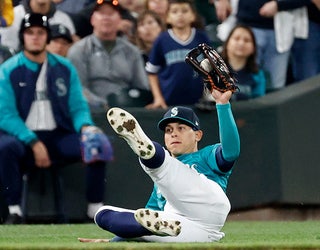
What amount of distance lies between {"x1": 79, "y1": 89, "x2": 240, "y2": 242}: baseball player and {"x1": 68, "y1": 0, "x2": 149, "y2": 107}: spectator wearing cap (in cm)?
460

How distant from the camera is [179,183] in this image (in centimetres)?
855

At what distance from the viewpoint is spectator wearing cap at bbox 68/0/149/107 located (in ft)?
44.3

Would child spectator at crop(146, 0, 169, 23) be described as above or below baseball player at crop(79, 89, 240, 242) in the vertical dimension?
above

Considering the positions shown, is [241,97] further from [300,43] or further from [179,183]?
[179,183]

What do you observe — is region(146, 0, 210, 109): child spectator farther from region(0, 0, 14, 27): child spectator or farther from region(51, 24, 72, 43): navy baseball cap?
region(0, 0, 14, 27): child spectator

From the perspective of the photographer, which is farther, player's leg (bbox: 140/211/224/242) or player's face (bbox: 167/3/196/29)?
player's face (bbox: 167/3/196/29)

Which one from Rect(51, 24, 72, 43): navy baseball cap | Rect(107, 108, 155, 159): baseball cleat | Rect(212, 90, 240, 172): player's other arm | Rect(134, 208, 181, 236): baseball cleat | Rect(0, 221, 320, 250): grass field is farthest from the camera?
Rect(51, 24, 72, 43): navy baseball cap

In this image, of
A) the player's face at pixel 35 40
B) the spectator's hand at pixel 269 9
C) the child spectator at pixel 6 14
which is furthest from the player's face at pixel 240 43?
the child spectator at pixel 6 14

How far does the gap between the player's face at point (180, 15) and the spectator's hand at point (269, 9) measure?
3.41ft

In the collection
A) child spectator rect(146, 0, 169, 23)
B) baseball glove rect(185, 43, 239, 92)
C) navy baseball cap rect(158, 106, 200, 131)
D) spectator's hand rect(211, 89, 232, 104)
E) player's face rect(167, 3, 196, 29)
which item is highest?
child spectator rect(146, 0, 169, 23)

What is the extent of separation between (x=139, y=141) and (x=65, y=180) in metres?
5.14

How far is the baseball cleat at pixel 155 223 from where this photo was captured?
8195 millimetres

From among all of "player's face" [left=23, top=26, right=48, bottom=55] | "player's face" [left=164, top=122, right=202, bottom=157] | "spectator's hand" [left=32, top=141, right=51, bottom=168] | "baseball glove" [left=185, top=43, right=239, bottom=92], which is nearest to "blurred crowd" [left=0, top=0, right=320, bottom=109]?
"player's face" [left=23, top=26, right=48, bottom=55]

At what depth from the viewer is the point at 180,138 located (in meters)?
8.82
